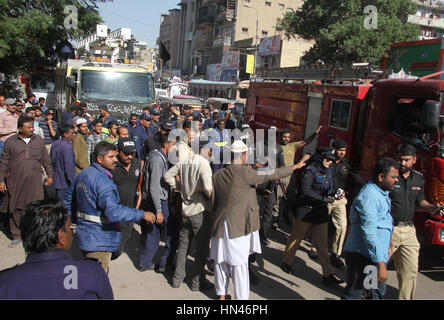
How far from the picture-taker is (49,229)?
1.94 m

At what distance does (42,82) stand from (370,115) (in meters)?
17.6

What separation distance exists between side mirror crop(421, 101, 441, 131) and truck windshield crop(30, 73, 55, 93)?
60.4 feet

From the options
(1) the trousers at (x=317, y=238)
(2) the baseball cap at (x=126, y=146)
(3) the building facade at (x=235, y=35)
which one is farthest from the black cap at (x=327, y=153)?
(3) the building facade at (x=235, y=35)

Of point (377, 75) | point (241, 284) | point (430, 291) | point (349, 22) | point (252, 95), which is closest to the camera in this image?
point (241, 284)

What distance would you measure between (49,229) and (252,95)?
1049cm

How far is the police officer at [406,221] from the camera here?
12.3ft

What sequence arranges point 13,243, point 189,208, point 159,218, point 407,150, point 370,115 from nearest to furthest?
point 407,150
point 189,208
point 159,218
point 13,243
point 370,115

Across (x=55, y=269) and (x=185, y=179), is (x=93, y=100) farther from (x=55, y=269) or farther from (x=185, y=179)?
(x=55, y=269)

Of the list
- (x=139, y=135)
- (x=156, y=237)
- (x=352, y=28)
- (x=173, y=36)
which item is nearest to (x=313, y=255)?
(x=156, y=237)

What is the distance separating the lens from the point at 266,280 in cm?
485

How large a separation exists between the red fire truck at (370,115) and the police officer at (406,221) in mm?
978

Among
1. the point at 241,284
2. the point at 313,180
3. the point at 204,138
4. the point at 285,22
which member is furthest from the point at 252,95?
the point at 285,22

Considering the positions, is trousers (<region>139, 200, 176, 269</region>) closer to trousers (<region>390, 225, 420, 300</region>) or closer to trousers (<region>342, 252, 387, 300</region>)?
trousers (<region>342, 252, 387, 300</region>)

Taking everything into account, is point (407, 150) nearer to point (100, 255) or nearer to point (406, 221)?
point (406, 221)
